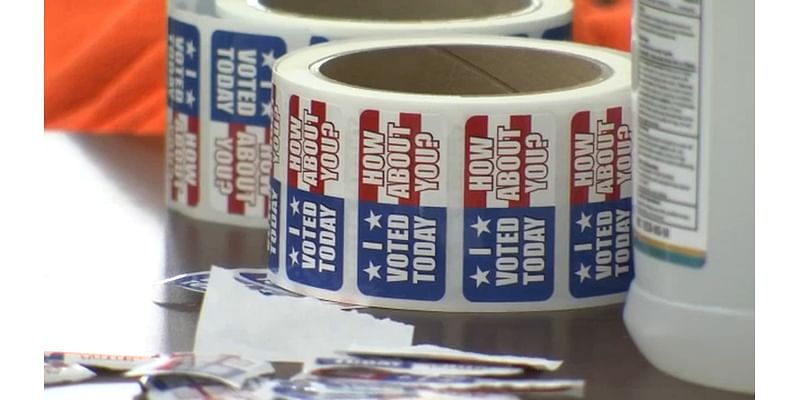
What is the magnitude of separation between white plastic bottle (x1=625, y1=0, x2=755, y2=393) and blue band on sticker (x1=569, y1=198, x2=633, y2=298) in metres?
0.12

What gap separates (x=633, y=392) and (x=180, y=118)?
0.43 m

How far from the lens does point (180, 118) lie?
1.05 meters

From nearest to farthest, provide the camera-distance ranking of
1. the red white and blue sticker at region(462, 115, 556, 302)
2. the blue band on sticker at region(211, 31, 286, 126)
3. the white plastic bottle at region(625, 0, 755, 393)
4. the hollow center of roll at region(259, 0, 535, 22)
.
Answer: the white plastic bottle at region(625, 0, 755, 393) → the red white and blue sticker at region(462, 115, 556, 302) → the blue band on sticker at region(211, 31, 286, 126) → the hollow center of roll at region(259, 0, 535, 22)

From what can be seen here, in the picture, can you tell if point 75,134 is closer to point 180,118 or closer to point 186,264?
point 180,118

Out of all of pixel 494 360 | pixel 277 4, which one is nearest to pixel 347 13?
pixel 277 4

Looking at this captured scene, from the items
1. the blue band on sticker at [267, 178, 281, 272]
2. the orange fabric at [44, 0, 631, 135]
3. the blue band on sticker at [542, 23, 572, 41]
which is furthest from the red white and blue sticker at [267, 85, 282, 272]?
the orange fabric at [44, 0, 631, 135]

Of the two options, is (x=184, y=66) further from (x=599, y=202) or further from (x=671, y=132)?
(x=671, y=132)

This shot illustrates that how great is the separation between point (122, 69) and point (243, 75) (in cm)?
39

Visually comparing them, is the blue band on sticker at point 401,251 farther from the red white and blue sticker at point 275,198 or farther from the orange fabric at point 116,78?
the orange fabric at point 116,78

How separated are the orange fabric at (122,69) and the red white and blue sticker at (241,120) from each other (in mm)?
348

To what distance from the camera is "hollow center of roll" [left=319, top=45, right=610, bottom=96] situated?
927 mm

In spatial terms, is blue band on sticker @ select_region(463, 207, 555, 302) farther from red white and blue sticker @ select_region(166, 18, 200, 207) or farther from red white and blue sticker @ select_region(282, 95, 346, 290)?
red white and blue sticker @ select_region(166, 18, 200, 207)

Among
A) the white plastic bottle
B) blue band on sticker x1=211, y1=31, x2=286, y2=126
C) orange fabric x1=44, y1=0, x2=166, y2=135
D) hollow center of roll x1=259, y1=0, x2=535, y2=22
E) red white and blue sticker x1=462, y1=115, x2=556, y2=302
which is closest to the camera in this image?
the white plastic bottle

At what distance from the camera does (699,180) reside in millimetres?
692
